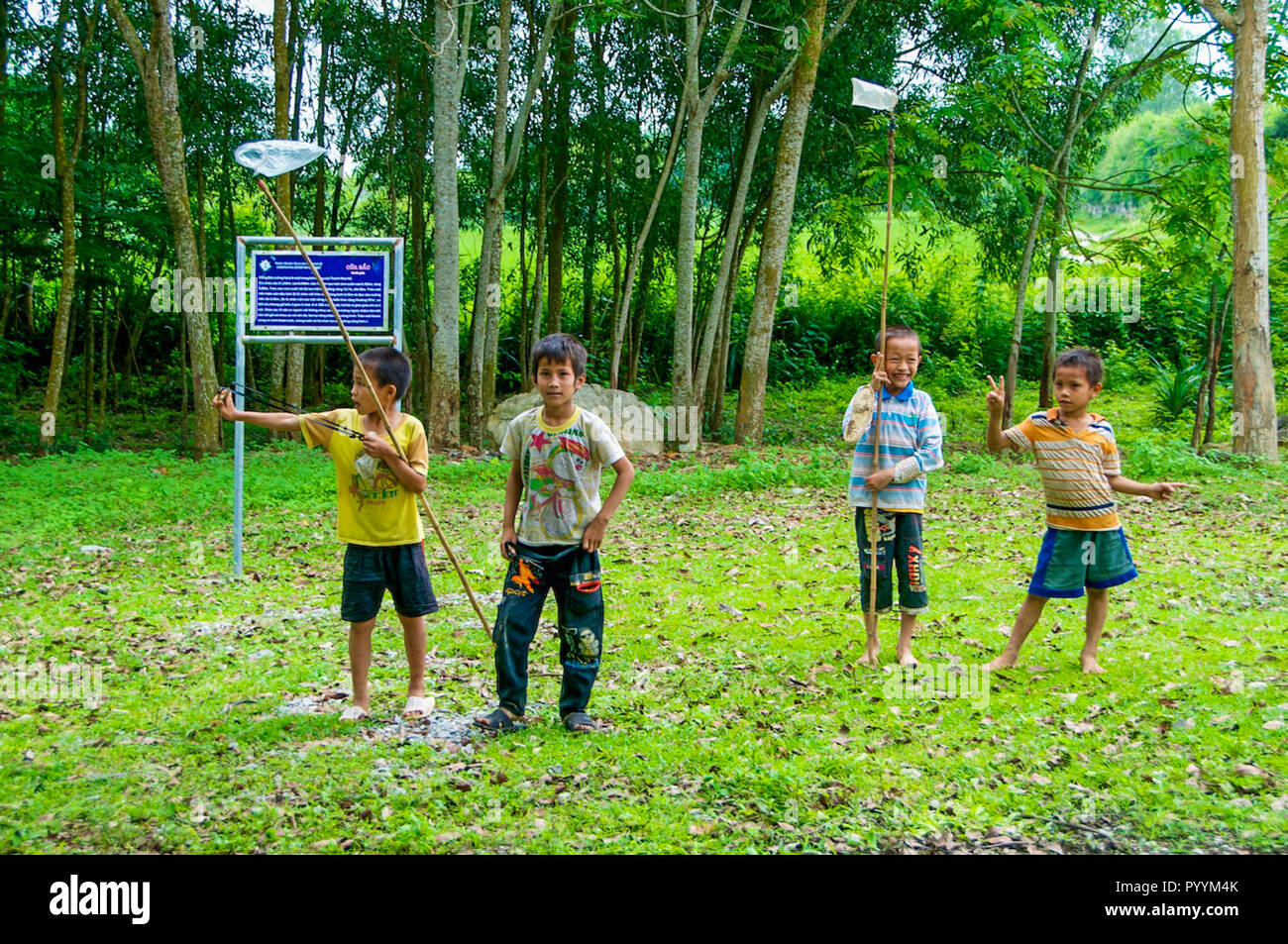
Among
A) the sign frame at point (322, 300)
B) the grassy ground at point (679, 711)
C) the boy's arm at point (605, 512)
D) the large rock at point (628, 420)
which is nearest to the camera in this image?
the grassy ground at point (679, 711)

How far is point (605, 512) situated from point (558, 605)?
444 mm

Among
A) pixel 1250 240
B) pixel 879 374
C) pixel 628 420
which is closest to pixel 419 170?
pixel 628 420

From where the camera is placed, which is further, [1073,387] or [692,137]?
[692,137]

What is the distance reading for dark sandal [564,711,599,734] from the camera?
14.3ft

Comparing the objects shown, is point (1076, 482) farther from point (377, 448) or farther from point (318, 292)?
point (318, 292)

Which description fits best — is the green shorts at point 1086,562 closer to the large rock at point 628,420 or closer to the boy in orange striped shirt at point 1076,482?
the boy in orange striped shirt at point 1076,482

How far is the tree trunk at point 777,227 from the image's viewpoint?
1241 centimetres

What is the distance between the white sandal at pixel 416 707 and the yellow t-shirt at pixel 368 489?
2.45 ft

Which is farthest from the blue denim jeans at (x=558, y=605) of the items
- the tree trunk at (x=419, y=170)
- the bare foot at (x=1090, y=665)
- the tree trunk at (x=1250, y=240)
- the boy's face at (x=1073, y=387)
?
the tree trunk at (x=419, y=170)

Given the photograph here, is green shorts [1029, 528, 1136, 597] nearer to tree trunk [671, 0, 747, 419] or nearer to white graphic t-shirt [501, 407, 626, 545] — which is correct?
white graphic t-shirt [501, 407, 626, 545]

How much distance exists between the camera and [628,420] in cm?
1412

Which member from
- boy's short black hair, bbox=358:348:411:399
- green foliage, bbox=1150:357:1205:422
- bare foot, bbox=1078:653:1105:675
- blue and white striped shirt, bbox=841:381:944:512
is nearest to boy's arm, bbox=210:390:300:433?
boy's short black hair, bbox=358:348:411:399

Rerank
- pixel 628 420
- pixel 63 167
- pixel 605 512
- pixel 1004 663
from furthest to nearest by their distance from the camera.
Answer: pixel 628 420, pixel 63 167, pixel 1004 663, pixel 605 512
